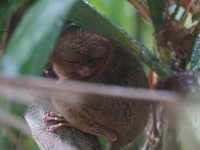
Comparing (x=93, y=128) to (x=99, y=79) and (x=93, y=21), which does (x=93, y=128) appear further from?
(x=93, y=21)

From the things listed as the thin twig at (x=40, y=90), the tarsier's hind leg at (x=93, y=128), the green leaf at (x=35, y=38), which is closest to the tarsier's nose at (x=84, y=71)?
the tarsier's hind leg at (x=93, y=128)

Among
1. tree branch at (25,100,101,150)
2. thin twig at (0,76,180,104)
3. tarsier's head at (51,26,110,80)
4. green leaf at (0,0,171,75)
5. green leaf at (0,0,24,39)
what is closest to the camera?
thin twig at (0,76,180,104)

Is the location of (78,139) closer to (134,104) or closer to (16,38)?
(134,104)

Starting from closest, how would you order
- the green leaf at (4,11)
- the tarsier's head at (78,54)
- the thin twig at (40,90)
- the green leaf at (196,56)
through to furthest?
the thin twig at (40,90), the green leaf at (4,11), the tarsier's head at (78,54), the green leaf at (196,56)

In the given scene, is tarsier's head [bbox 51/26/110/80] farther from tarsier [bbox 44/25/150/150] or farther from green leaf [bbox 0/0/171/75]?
green leaf [bbox 0/0/171/75]

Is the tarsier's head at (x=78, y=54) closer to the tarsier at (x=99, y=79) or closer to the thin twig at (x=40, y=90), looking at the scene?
the tarsier at (x=99, y=79)

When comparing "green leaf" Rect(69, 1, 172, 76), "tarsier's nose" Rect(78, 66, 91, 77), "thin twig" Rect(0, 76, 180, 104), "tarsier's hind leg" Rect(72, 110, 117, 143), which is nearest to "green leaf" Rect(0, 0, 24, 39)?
"green leaf" Rect(69, 1, 172, 76)

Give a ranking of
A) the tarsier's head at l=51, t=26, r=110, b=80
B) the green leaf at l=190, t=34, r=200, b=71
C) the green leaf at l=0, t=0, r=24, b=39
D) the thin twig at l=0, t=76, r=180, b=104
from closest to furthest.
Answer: the thin twig at l=0, t=76, r=180, b=104, the green leaf at l=0, t=0, r=24, b=39, the tarsier's head at l=51, t=26, r=110, b=80, the green leaf at l=190, t=34, r=200, b=71

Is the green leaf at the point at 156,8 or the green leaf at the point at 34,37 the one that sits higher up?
the green leaf at the point at 156,8
